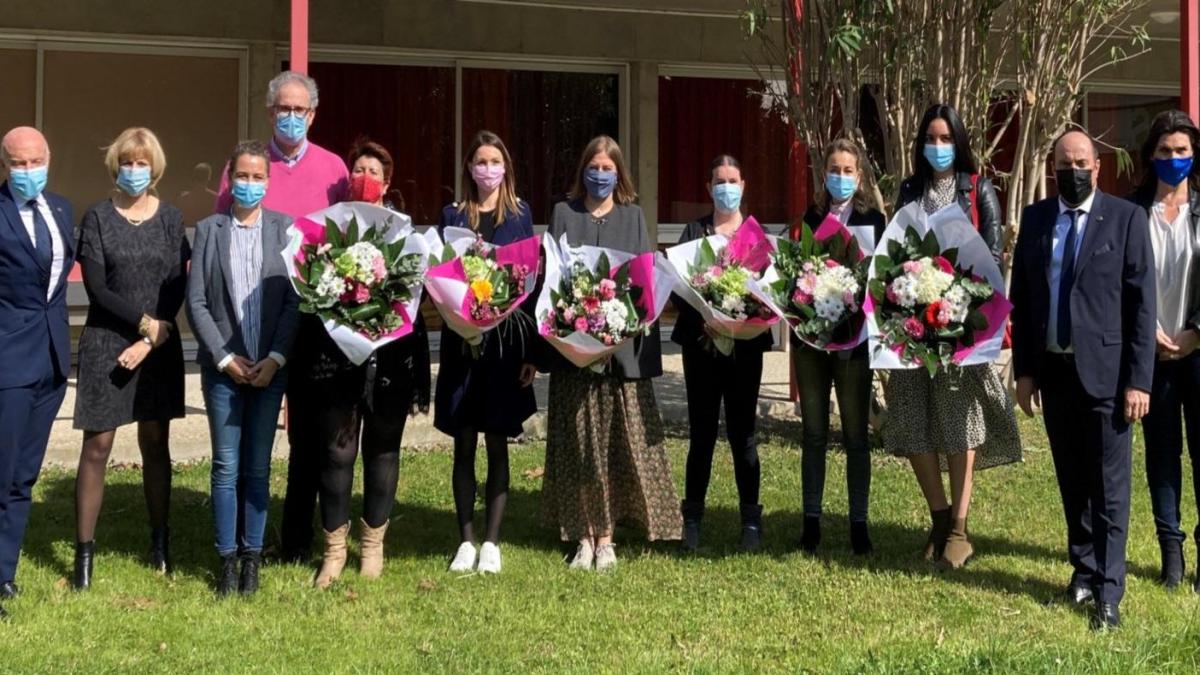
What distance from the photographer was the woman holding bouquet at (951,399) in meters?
5.86

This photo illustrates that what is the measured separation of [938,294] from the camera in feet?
18.0

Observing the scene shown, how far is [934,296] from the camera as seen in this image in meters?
5.46

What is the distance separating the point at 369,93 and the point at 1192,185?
8.64 m

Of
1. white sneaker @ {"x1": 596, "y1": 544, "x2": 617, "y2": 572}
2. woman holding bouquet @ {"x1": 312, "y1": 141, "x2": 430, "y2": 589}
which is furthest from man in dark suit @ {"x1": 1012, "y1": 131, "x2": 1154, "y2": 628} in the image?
woman holding bouquet @ {"x1": 312, "y1": 141, "x2": 430, "y2": 589}

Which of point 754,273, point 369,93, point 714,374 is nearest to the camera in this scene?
point 754,273

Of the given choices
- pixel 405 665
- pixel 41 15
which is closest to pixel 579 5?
pixel 41 15

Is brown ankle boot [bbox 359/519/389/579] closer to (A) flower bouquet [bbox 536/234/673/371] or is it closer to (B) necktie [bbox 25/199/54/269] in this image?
(A) flower bouquet [bbox 536/234/673/371]

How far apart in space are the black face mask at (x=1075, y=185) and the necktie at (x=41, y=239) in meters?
4.18

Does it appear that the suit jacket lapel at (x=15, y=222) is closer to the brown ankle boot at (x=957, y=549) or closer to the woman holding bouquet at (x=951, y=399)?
the woman holding bouquet at (x=951, y=399)

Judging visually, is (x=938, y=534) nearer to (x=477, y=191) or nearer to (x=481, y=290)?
(x=481, y=290)

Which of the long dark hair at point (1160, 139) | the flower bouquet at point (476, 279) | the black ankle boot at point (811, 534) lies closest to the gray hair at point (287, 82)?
the flower bouquet at point (476, 279)

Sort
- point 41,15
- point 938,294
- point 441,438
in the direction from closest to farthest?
point 938,294, point 441,438, point 41,15

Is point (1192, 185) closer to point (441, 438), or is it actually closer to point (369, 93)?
point (441, 438)

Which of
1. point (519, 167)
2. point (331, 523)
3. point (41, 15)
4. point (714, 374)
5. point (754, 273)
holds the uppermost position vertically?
point (41, 15)
